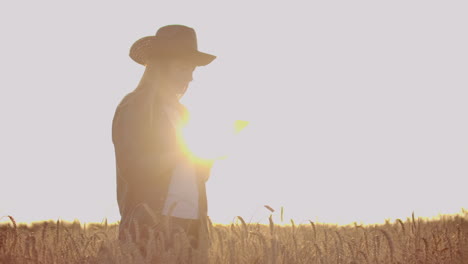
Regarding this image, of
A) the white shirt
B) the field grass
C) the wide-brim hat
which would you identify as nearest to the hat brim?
the wide-brim hat

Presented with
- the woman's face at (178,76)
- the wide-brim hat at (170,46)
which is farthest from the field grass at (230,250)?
the wide-brim hat at (170,46)

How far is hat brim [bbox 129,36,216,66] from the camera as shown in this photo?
4371 millimetres

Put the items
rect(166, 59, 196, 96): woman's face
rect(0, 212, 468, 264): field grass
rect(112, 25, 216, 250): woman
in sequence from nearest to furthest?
rect(0, 212, 468, 264): field grass < rect(112, 25, 216, 250): woman < rect(166, 59, 196, 96): woman's face

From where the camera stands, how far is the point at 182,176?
4168 millimetres

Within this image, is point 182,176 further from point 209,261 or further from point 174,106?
point 209,261

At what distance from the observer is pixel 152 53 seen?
172 inches

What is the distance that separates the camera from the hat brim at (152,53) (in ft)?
14.3

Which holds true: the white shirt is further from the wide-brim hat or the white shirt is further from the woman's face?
the wide-brim hat

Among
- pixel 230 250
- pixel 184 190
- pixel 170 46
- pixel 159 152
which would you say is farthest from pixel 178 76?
pixel 230 250

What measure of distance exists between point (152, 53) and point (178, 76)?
0.24m

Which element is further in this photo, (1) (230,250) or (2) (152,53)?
(2) (152,53)

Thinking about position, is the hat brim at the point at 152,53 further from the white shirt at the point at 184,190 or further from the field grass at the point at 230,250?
the field grass at the point at 230,250

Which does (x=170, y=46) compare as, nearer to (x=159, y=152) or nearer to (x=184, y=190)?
(x=159, y=152)

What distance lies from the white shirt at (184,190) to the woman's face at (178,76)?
0.62ft
